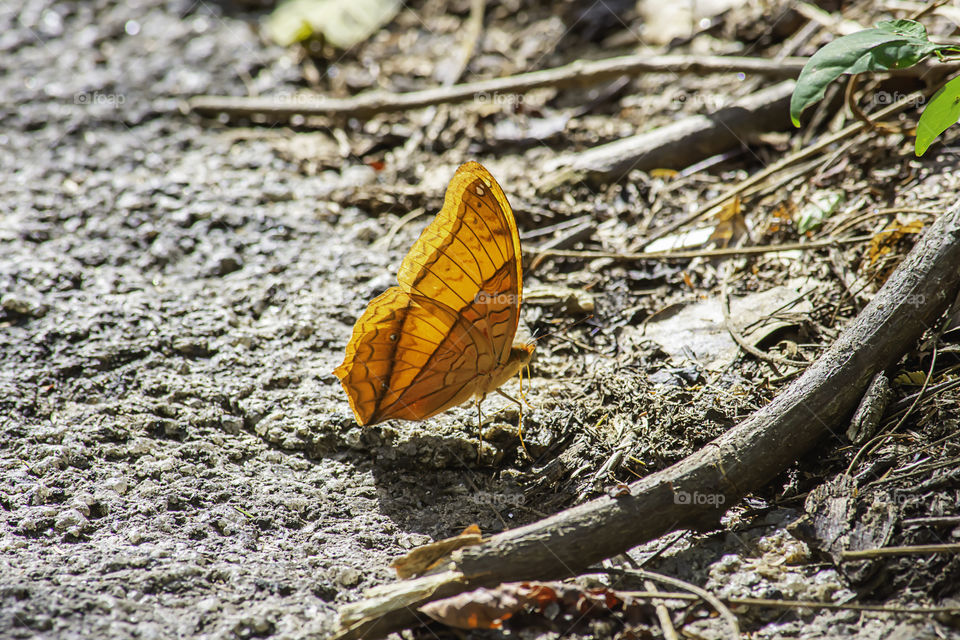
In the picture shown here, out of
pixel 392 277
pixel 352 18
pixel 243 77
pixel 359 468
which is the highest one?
pixel 352 18

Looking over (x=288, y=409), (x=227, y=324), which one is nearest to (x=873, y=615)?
(x=288, y=409)

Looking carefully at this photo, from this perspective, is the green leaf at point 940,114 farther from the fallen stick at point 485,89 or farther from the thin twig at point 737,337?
the fallen stick at point 485,89

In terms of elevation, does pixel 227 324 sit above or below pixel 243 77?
below

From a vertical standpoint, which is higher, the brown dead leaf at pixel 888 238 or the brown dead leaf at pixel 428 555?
the brown dead leaf at pixel 888 238

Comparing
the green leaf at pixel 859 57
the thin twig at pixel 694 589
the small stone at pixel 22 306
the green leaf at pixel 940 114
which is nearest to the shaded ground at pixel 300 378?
the small stone at pixel 22 306

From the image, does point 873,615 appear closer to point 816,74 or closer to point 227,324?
point 816,74
